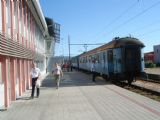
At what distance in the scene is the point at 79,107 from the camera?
1350 centimetres

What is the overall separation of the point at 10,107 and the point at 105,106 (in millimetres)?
3339

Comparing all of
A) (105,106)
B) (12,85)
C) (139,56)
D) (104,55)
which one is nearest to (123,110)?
(105,106)

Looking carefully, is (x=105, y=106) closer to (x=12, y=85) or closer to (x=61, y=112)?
(x=61, y=112)

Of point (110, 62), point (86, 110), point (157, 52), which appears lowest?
point (86, 110)

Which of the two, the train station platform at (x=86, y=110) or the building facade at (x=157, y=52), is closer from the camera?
the train station platform at (x=86, y=110)

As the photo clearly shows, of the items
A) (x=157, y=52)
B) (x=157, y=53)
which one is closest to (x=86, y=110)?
(x=157, y=52)

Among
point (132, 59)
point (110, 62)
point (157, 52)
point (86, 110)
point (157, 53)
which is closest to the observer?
point (86, 110)

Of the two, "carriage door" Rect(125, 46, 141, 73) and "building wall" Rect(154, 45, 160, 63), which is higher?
"building wall" Rect(154, 45, 160, 63)

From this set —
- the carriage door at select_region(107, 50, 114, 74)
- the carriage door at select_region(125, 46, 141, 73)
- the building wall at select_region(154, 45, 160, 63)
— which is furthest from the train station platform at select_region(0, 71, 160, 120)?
the building wall at select_region(154, 45, 160, 63)

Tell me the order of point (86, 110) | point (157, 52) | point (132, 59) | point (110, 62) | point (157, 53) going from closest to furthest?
point (86, 110) < point (132, 59) < point (110, 62) < point (157, 52) < point (157, 53)

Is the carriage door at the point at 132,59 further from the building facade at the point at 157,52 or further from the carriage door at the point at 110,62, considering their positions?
the building facade at the point at 157,52

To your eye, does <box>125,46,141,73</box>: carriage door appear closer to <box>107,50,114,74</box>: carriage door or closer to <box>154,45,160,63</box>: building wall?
<box>107,50,114,74</box>: carriage door

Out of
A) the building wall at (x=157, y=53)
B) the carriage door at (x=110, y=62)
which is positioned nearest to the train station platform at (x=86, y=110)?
the carriage door at (x=110, y=62)

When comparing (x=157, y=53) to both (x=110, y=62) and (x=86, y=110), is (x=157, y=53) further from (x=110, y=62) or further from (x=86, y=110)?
(x=86, y=110)
